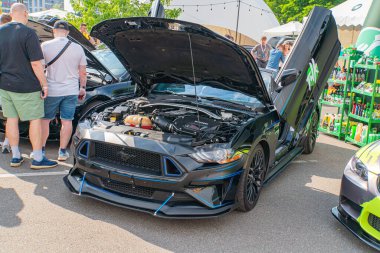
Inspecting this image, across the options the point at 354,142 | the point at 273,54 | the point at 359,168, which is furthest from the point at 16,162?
the point at 273,54

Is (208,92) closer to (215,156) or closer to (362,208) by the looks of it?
(215,156)

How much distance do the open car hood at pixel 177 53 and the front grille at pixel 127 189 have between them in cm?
159

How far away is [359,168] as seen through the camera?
12.4 feet

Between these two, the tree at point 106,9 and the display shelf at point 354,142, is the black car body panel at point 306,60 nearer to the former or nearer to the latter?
the display shelf at point 354,142

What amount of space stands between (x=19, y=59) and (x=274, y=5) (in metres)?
38.0

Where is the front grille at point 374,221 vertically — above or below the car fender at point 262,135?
below

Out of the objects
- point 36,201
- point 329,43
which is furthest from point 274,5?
point 36,201

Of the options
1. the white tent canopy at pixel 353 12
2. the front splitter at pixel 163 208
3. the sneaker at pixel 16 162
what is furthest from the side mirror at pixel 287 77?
the white tent canopy at pixel 353 12

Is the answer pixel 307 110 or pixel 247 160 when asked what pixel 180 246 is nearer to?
pixel 247 160

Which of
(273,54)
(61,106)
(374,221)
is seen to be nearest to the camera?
(374,221)

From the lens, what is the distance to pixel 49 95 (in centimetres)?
524

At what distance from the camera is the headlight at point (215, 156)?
3619mm

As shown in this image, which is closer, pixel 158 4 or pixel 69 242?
pixel 69 242

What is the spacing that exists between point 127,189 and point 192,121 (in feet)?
3.32
